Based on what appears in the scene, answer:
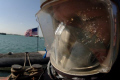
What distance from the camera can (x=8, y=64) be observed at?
16.1 ft

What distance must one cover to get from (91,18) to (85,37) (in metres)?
0.20

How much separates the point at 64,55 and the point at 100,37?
17.3 inches

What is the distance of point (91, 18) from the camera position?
38.2 inches

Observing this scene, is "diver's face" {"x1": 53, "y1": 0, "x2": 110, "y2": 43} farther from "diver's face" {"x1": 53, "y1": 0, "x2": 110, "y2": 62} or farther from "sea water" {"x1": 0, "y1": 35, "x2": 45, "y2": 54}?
"sea water" {"x1": 0, "y1": 35, "x2": 45, "y2": 54}

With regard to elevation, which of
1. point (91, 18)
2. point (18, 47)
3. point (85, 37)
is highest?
point (91, 18)

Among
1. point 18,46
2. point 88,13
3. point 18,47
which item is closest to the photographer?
point 88,13

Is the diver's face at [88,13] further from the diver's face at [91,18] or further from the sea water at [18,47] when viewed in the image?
the sea water at [18,47]

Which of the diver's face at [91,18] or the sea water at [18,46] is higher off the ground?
the diver's face at [91,18]

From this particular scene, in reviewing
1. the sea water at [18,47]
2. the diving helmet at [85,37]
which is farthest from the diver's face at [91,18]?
the sea water at [18,47]

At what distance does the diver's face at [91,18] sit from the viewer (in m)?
0.90

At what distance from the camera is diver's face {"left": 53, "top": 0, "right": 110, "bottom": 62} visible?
90 centimetres

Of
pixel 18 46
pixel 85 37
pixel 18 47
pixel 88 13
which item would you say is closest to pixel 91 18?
pixel 88 13

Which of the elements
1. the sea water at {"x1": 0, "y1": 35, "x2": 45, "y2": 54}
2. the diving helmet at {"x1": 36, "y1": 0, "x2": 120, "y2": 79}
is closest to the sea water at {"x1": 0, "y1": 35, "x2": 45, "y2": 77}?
the sea water at {"x1": 0, "y1": 35, "x2": 45, "y2": 54}

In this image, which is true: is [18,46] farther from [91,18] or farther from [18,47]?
[91,18]
